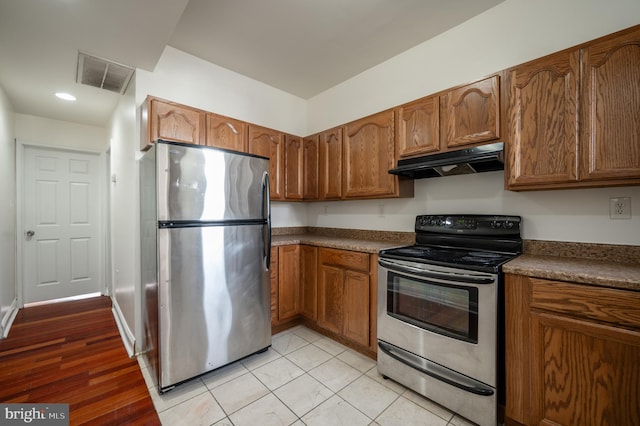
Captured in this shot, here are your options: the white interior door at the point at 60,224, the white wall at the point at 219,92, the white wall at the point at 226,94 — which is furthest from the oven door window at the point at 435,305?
the white interior door at the point at 60,224

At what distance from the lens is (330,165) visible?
297 centimetres

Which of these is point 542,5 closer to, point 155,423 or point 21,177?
point 155,423

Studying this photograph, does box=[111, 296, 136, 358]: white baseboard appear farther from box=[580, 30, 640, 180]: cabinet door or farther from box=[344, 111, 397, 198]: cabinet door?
box=[580, 30, 640, 180]: cabinet door

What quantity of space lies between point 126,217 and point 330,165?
7.04 feet

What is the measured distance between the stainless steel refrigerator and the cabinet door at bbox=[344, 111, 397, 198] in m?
0.92

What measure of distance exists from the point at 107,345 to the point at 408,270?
289 cm

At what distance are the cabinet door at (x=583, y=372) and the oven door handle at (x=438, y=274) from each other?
28 centimetres

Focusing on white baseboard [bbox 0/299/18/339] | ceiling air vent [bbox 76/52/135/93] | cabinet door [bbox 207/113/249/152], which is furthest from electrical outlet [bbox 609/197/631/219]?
white baseboard [bbox 0/299/18/339]

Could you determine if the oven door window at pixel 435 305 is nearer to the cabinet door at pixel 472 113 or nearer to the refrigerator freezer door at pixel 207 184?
the cabinet door at pixel 472 113

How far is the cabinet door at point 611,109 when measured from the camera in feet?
4.42

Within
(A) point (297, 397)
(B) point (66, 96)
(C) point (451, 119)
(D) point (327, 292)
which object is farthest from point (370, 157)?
(B) point (66, 96)

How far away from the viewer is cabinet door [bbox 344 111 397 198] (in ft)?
7.89

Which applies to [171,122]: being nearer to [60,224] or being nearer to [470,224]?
[470,224]

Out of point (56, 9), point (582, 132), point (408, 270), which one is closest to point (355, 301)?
point (408, 270)
